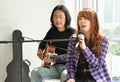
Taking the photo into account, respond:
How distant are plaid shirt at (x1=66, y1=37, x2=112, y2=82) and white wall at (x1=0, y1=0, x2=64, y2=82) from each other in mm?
912

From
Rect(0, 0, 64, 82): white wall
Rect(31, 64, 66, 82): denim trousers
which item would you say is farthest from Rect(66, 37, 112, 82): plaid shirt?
Rect(0, 0, 64, 82): white wall

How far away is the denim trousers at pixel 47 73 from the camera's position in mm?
1925

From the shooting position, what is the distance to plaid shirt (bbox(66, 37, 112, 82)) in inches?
56.9

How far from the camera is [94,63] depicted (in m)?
1.46

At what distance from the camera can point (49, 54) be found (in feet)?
5.10

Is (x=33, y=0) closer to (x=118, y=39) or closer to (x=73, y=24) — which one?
(x=73, y=24)

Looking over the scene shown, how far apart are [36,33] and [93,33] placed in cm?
102

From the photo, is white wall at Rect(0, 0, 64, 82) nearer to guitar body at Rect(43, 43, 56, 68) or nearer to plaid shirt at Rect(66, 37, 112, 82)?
guitar body at Rect(43, 43, 56, 68)

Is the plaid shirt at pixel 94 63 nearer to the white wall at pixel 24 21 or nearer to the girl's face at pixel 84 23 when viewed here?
the girl's face at pixel 84 23

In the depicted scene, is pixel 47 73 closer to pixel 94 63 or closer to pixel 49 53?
pixel 49 53

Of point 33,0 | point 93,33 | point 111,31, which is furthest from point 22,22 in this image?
point 93,33

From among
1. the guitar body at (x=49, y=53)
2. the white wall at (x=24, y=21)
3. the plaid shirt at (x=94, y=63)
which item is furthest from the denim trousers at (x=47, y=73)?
the white wall at (x=24, y=21)

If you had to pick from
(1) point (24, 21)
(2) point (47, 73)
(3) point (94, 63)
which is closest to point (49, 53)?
(3) point (94, 63)

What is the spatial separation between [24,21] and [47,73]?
2.37ft
